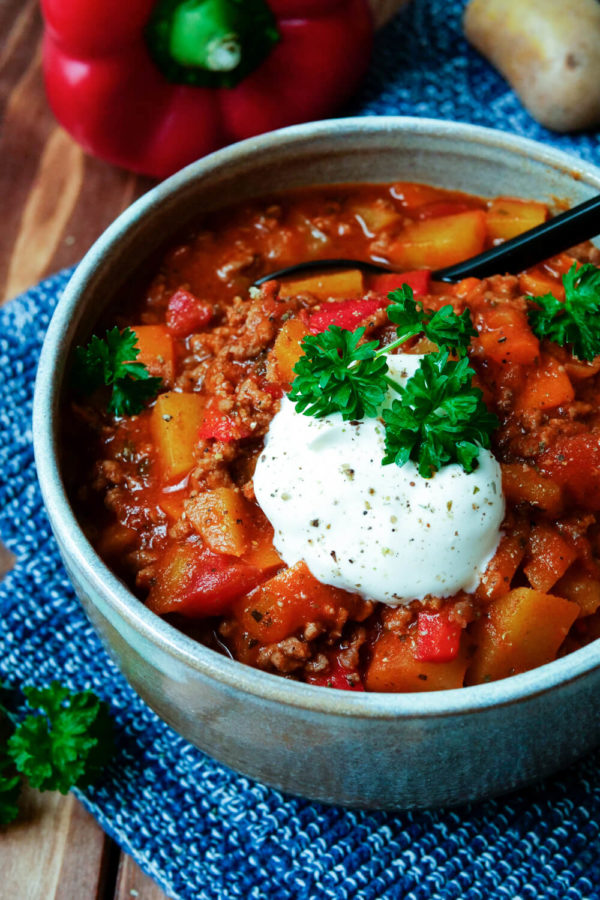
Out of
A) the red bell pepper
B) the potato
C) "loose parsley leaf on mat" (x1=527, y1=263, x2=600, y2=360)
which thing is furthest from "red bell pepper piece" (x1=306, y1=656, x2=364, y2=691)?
the potato

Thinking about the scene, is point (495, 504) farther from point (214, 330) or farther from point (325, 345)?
point (214, 330)

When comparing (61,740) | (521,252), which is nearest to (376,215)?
(521,252)

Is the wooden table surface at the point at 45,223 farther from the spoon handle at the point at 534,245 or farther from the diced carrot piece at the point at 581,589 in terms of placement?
the spoon handle at the point at 534,245

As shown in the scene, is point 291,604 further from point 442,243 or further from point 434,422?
point 442,243

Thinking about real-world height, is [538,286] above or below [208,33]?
below

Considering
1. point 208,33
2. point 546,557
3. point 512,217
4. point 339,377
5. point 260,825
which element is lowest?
point 260,825

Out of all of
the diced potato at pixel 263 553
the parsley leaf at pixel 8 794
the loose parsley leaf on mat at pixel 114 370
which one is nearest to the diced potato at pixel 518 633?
the diced potato at pixel 263 553

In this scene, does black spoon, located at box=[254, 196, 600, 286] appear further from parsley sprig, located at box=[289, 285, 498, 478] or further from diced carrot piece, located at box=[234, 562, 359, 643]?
diced carrot piece, located at box=[234, 562, 359, 643]
